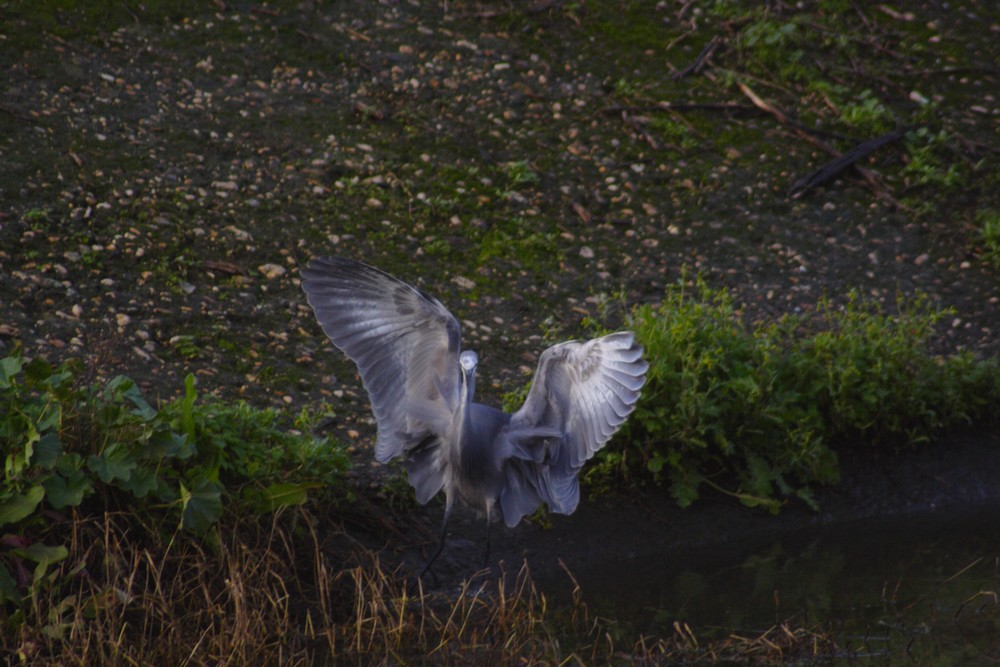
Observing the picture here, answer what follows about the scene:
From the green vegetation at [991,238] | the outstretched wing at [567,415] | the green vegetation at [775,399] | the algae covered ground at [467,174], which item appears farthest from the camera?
the green vegetation at [991,238]

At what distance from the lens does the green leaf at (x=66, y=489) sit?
4102mm

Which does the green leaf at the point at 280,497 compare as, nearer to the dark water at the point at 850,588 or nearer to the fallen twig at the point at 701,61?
the dark water at the point at 850,588

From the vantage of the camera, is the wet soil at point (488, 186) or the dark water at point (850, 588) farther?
the wet soil at point (488, 186)

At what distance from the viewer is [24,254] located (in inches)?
247

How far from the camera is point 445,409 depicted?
191 inches

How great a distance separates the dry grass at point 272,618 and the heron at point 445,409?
16.8 inches

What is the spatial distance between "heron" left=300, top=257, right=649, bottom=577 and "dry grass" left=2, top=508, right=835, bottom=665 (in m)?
0.43

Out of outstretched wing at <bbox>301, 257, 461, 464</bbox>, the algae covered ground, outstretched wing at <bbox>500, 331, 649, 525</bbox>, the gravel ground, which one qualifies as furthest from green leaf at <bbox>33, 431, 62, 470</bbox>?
outstretched wing at <bbox>500, 331, 649, 525</bbox>

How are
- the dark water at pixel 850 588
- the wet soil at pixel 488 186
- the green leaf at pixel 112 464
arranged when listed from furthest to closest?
the wet soil at pixel 488 186, the dark water at pixel 850 588, the green leaf at pixel 112 464

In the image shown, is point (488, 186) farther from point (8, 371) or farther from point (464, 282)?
point (8, 371)

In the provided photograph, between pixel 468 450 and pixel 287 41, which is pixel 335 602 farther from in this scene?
pixel 287 41

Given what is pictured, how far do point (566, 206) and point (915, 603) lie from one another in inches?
144

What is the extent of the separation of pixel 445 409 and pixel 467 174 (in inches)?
126

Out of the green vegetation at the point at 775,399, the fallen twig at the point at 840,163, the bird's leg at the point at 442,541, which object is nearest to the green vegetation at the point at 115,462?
the bird's leg at the point at 442,541
